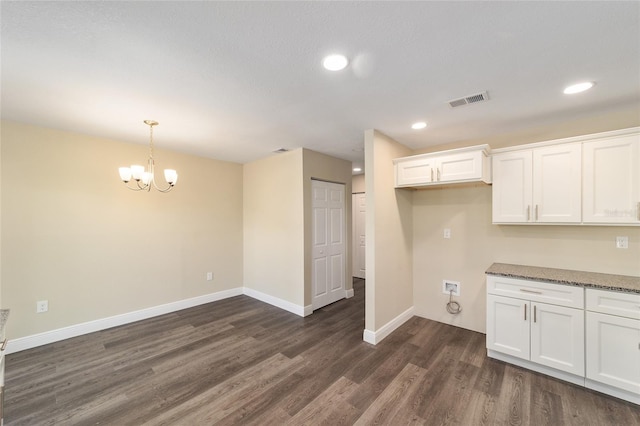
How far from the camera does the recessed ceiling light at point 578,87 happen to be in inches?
79.1

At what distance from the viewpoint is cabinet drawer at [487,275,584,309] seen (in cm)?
227

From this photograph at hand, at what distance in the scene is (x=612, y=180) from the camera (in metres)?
2.35

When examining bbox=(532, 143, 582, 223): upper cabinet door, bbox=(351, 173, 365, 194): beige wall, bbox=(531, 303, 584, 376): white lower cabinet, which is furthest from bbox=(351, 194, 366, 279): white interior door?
bbox=(531, 303, 584, 376): white lower cabinet

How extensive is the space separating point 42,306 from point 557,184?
5880mm

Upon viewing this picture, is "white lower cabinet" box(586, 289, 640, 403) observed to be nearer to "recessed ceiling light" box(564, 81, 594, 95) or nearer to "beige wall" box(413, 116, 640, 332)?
"beige wall" box(413, 116, 640, 332)

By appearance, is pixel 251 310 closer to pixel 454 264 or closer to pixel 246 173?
pixel 246 173

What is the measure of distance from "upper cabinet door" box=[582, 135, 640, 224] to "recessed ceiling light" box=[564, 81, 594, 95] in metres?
0.64

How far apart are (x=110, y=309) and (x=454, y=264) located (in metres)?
4.76

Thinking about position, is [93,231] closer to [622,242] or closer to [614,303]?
[614,303]

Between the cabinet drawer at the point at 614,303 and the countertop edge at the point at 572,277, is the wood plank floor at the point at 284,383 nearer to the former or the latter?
the cabinet drawer at the point at 614,303

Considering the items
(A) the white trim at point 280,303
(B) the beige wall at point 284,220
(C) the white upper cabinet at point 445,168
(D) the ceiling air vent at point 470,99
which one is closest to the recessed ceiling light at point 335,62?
(D) the ceiling air vent at point 470,99

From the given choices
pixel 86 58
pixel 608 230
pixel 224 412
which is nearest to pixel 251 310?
pixel 224 412

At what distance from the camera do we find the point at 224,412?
1979mm

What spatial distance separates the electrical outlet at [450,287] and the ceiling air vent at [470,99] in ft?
7.69
